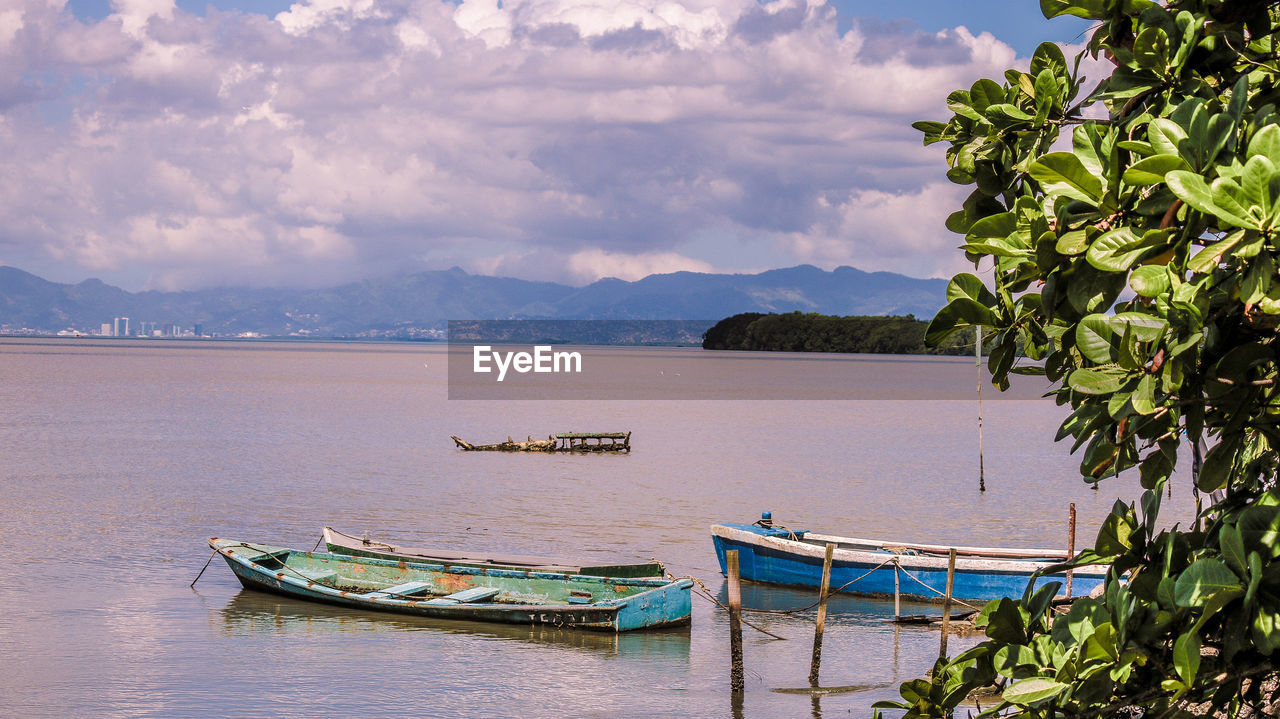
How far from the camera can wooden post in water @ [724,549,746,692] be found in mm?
16828

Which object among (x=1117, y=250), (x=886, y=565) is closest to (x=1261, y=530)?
(x=1117, y=250)

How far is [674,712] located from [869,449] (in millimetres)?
45004

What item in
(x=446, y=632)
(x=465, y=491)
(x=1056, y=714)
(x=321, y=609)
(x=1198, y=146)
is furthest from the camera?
(x=465, y=491)

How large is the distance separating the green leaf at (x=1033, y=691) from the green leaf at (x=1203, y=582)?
1.62ft

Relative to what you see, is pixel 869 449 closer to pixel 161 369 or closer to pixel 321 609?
pixel 321 609

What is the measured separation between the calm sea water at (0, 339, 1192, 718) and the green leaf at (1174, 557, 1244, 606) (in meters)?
14.4

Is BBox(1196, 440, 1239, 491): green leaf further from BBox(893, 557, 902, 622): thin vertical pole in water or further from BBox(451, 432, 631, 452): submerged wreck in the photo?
BBox(451, 432, 631, 452): submerged wreck

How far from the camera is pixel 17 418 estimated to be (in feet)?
228

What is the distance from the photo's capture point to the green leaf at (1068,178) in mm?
3486

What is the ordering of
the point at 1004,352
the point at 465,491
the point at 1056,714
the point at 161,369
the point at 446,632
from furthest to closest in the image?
1. the point at 161,369
2. the point at 465,491
3. the point at 446,632
4. the point at 1004,352
5. the point at 1056,714

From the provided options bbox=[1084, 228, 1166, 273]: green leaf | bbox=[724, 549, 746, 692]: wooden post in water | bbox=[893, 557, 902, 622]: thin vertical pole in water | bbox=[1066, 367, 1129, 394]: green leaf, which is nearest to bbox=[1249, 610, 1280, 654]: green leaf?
bbox=[1066, 367, 1129, 394]: green leaf

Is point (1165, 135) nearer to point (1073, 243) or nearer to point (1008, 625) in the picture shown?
point (1073, 243)

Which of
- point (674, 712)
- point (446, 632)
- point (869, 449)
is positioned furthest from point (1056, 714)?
point (869, 449)

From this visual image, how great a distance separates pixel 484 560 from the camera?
2441 centimetres
